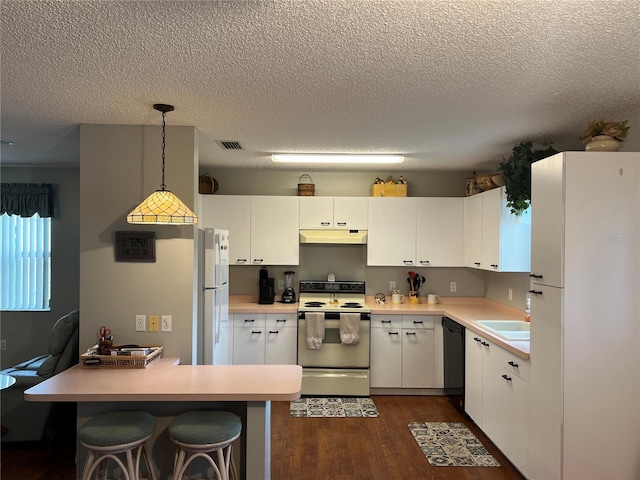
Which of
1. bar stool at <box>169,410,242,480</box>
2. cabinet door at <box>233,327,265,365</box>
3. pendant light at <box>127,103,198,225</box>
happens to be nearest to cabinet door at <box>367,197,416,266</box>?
cabinet door at <box>233,327,265,365</box>

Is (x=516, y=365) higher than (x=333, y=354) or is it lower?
higher

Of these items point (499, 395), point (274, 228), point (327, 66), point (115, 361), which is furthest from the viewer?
point (274, 228)

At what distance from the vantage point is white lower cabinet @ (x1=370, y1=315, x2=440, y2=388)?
4941 mm

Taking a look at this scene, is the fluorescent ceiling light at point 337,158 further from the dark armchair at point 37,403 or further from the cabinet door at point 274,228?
the dark armchair at point 37,403

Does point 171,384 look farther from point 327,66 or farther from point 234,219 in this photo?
point 234,219

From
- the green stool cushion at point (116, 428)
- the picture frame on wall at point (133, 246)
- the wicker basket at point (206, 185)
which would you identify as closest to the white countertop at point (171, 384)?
the green stool cushion at point (116, 428)

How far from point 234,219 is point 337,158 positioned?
146 centimetres

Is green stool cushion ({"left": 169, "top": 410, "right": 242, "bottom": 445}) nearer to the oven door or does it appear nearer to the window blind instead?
the oven door

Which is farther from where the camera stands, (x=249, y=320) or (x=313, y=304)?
(x=313, y=304)

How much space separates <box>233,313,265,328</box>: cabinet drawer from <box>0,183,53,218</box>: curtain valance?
8.21 feet

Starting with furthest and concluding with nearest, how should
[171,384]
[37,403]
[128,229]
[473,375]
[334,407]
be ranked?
1. [334,407]
2. [473,375]
3. [37,403]
4. [128,229]
5. [171,384]

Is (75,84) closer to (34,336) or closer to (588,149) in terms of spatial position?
(588,149)

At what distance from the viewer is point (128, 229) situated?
3.28 meters

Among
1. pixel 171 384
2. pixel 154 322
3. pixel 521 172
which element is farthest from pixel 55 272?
pixel 521 172
